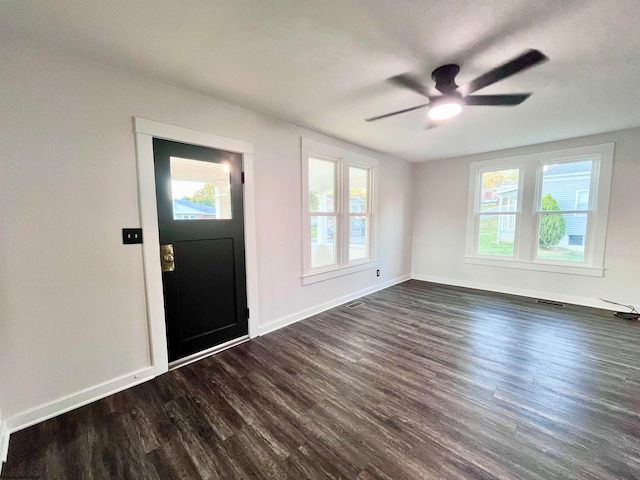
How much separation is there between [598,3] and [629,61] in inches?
35.6

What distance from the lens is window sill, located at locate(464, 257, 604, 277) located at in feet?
12.2

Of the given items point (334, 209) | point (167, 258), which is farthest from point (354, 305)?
point (167, 258)

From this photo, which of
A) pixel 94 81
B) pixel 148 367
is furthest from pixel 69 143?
pixel 148 367

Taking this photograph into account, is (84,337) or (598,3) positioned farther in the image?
(84,337)

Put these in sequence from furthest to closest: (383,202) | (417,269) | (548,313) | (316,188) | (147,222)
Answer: (417,269) → (383,202) → (316,188) → (548,313) → (147,222)

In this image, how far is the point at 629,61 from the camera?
1828 mm

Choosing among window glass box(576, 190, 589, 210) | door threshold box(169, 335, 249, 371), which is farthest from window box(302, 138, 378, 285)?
window glass box(576, 190, 589, 210)

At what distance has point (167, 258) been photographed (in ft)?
7.23

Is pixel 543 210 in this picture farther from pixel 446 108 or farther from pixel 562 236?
pixel 446 108

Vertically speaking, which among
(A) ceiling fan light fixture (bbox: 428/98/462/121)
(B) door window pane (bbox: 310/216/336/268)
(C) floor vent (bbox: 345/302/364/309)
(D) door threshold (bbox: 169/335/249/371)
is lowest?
(C) floor vent (bbox: 345/302/364/309)

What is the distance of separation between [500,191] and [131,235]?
5.39m

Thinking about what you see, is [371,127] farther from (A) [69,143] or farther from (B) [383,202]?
(A) [69,143]

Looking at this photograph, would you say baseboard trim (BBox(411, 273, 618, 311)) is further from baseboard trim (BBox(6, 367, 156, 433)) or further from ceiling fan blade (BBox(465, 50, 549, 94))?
baseboard trim (BBox(6, 367, 156, 433))

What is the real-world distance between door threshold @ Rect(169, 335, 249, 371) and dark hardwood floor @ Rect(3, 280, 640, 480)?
90 mm
